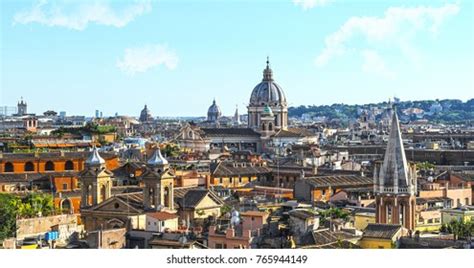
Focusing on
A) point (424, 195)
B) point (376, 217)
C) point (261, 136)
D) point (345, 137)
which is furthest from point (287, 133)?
point (376, 217)

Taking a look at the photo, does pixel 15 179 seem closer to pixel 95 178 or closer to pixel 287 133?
pixel 95 178

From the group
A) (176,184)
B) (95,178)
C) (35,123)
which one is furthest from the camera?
(35,123)

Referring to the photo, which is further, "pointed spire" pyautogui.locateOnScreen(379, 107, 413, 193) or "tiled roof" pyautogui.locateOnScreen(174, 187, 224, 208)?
"tiled roof" pyautogui.locateOnScreen(174, 187, 224, 208)

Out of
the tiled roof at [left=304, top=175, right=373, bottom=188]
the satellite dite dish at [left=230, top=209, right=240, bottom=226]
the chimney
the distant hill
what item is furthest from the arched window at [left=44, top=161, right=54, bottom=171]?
the distant hill

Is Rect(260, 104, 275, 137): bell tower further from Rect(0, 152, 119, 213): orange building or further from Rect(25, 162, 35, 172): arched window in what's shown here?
Rect(25, 162, 35, 172): arched window

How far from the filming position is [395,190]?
21.1 metres

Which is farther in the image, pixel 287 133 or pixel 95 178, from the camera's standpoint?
pixel 287 133

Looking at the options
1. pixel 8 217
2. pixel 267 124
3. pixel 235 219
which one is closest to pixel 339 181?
pixel 8 217

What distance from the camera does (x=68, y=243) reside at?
Result: 18453 millimetres

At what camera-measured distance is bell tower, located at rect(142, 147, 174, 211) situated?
2308 cm

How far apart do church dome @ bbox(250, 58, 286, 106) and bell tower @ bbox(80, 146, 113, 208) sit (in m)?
48.1

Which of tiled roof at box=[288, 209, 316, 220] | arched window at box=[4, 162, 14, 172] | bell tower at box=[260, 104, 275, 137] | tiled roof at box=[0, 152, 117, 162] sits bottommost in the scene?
tiled roof at box=[288, 209, 316, 220]

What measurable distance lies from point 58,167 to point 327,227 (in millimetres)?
17078

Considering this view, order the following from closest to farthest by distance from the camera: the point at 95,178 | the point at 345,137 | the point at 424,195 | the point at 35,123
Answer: the point at 95,178 → the point at 424,195 → the point at 35,123 → the point at 345,137
